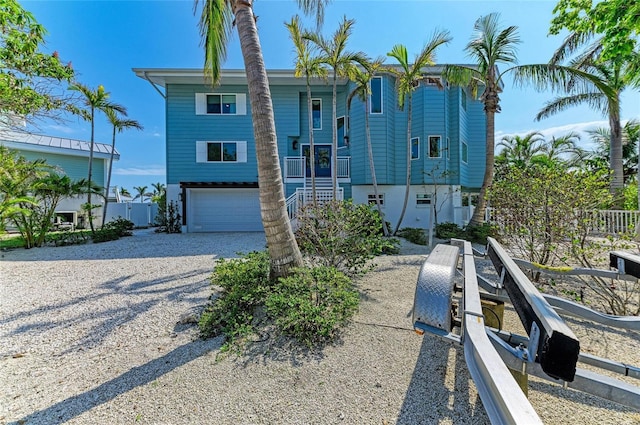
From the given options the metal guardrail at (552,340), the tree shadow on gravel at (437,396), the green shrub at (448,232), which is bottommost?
the tree shadow on gravel at (437,396)

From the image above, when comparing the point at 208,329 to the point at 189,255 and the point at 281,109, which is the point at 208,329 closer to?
the point at 189,255

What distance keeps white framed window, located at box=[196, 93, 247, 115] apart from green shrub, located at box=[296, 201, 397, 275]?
1244cm

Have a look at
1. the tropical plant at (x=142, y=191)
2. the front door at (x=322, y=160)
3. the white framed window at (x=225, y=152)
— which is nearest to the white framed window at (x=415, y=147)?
the front door at (x=322, y=160)

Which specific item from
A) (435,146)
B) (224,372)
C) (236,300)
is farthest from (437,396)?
(435,146)

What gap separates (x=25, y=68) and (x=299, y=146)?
39.6ft

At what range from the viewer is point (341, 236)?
17.3 feet

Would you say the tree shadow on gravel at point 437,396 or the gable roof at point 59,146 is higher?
the gable roof at point 59,146

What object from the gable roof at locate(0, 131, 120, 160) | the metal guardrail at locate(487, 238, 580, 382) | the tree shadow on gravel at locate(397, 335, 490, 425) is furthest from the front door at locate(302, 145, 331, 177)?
the gable roof at locate(0, 131, 120, 160)

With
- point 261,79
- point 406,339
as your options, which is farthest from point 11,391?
point 261,79

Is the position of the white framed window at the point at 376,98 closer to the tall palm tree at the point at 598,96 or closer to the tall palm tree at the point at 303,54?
the tall palm tree at the point at 303,54

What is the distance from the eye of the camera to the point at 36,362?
10.5 feet

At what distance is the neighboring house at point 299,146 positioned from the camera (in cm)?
1456

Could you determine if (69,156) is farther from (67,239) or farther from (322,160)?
(322,160)

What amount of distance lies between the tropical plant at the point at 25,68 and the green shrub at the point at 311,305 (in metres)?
5.64
